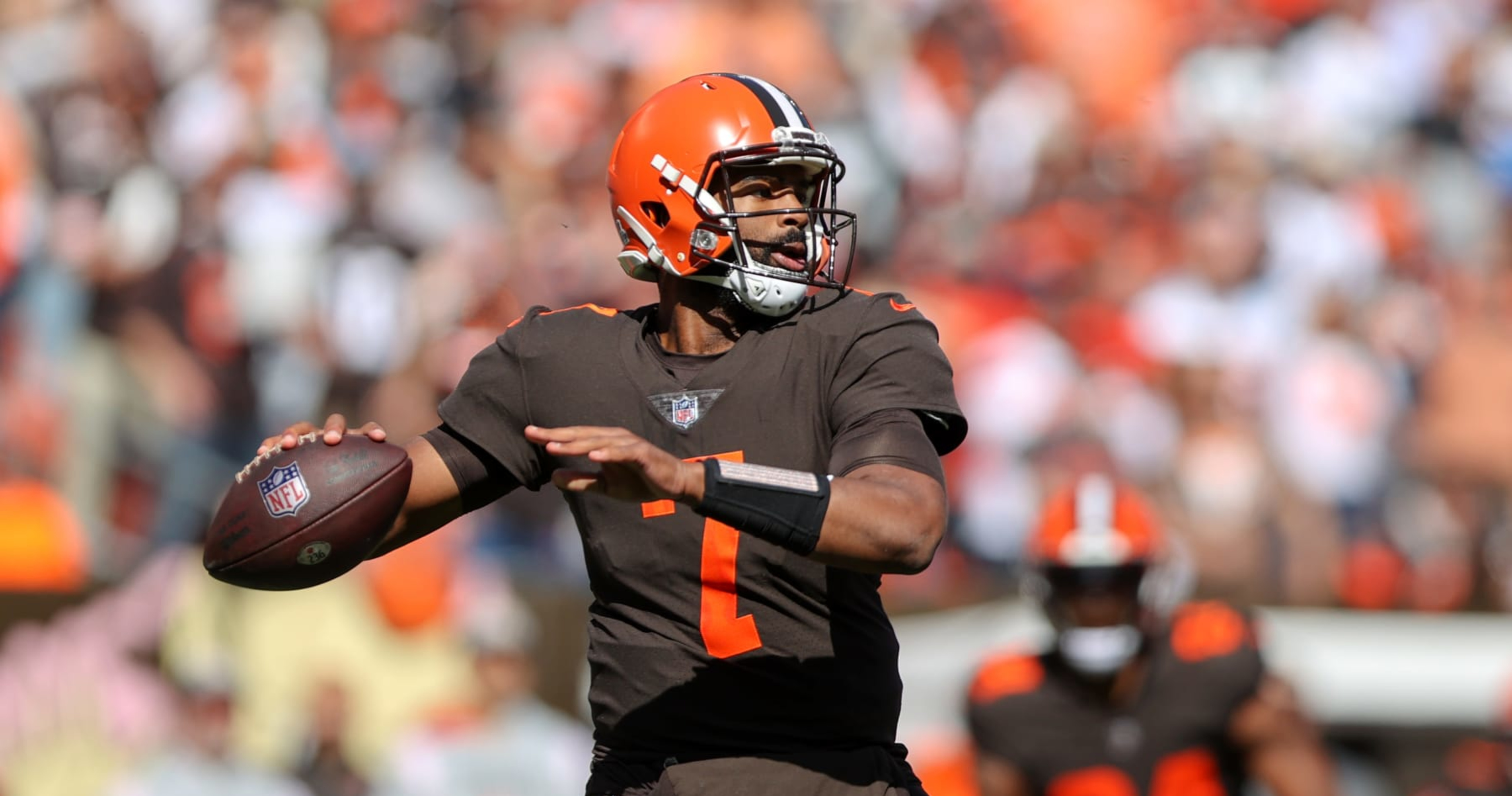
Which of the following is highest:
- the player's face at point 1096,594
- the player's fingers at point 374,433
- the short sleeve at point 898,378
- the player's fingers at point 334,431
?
the short sleeve at point 898,378

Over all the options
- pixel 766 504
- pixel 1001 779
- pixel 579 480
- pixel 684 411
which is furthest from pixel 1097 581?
pixel 579 480

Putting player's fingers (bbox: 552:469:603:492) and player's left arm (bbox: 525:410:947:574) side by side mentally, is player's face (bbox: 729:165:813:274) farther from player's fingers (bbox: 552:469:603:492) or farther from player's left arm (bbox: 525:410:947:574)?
player's fingers (bbox: 552:469:603:492)

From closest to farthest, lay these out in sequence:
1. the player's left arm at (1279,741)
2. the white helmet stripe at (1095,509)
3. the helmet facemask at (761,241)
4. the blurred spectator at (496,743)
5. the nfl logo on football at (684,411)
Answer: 1. the nfl logo on football at (684,411)
2. the helmet facemask at (761,241)
3. the player's left arm at (1279,741)
4. the white helmet stripe at (1095,509)
5. the blurred spectator at (496,743)

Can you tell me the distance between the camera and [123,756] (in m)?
6.95

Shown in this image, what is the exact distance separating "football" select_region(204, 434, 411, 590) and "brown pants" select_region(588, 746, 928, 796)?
2.19ft

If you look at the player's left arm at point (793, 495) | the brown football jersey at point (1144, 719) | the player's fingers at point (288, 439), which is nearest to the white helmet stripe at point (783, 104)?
the player's left arm at point (793, 495)

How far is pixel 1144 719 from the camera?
5.25 m

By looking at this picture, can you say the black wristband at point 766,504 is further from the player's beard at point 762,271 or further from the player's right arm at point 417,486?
the player's right arm at point 417,486

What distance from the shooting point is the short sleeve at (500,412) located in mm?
3473

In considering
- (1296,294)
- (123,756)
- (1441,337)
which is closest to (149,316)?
(123,756)

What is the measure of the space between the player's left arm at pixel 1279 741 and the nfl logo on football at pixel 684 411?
249 centimetres

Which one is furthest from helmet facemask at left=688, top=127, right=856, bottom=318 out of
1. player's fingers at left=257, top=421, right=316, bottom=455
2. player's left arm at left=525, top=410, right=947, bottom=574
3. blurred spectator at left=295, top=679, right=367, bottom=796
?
blurred spectator at left=295, top=679, right=367, bottom=796

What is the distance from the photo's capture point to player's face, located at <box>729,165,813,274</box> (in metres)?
3.43

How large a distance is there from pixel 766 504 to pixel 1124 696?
9.15 ft
